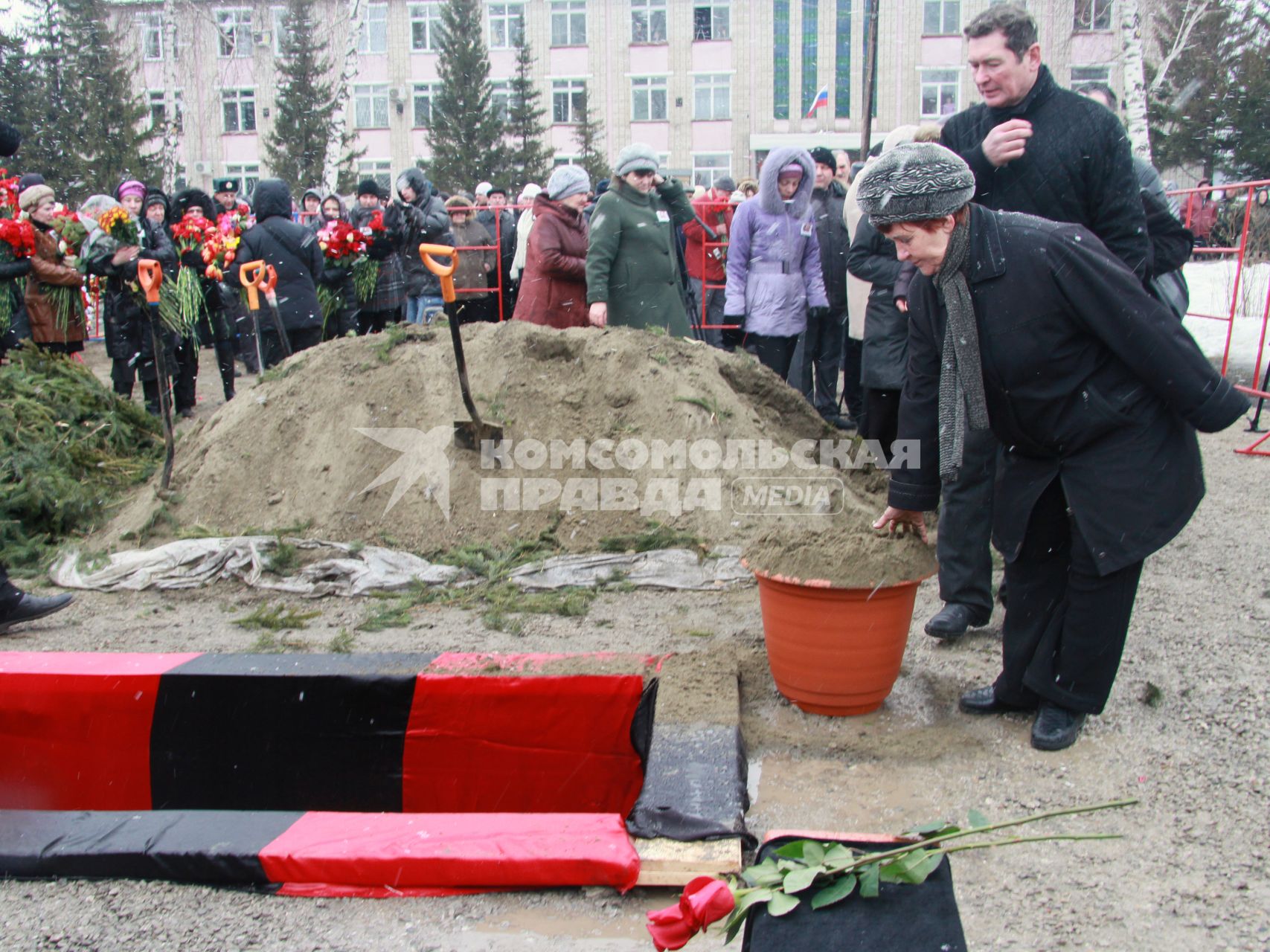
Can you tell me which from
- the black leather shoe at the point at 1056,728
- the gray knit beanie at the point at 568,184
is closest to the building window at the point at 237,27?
the gray knit beanie at the point at 568,184

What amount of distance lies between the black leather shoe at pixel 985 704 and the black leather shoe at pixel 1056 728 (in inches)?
7.0

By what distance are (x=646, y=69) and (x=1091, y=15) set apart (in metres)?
13.6

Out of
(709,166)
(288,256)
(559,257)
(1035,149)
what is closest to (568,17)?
(709,166)

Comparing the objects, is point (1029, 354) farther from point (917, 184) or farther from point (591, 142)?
point (591, 142)

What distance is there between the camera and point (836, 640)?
3.31 m

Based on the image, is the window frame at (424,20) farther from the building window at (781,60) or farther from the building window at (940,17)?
the building window at (940,17)

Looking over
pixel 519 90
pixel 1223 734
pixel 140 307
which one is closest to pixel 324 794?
pixel 1223 734

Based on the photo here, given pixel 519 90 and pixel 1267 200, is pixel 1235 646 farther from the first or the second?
pixel 519 90

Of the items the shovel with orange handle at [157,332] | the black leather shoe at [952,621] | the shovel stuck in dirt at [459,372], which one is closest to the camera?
the black leather shoe at [952,621]

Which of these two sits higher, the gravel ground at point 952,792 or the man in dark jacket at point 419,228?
the man in dark jacket at point 419,228

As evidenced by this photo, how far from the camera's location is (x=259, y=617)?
4578 millimetres

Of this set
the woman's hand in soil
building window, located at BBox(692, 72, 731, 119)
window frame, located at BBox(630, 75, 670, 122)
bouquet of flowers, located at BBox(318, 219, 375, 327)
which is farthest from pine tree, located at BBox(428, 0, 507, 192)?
the woman's hand in soil

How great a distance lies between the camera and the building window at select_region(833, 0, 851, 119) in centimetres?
3241

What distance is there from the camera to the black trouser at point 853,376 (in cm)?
727
